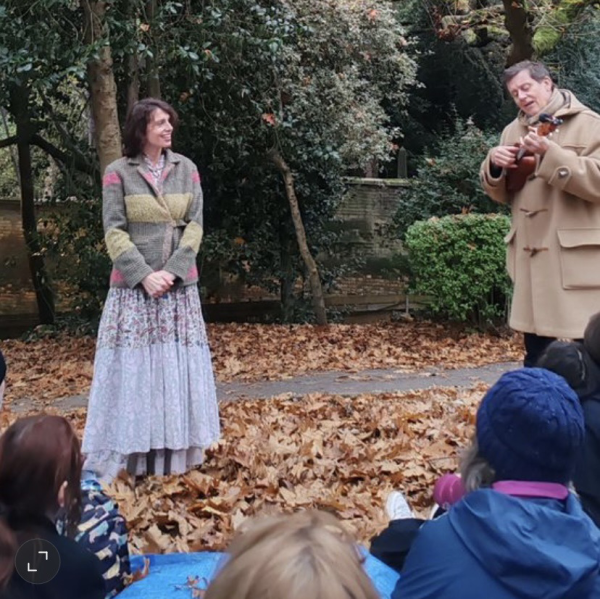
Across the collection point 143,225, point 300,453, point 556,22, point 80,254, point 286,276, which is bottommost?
point 286,276

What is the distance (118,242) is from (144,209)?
0.23 metres

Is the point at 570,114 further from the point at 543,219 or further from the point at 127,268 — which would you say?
the point at 127,268

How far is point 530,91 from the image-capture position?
153 inches

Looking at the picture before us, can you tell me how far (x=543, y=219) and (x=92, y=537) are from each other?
2.80 meters

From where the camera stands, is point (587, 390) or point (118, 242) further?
point (118, 242)

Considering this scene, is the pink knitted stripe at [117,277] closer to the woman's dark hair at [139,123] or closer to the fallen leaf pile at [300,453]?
the woman's dark hair at [139,123]

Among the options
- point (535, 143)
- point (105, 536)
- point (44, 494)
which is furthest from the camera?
point (535, 143)

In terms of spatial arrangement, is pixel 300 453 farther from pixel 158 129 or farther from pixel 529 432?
pixel 529 432

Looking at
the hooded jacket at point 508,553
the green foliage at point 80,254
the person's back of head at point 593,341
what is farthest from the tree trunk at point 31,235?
the hooded jacket at point 508,553

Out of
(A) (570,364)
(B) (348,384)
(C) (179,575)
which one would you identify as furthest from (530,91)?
(B) (348,384)

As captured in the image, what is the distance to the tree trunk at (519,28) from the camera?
1129 centimetres

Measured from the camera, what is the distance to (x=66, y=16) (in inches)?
339

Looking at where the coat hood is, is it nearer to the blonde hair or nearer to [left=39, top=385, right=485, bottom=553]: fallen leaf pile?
the blonde hair

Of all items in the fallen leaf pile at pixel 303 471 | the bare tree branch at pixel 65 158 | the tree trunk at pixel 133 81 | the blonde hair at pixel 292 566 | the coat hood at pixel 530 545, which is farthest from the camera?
the bare tree branch at pixel 65 158
